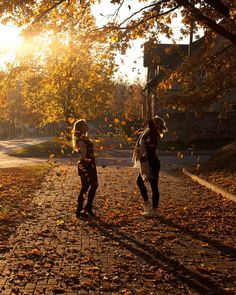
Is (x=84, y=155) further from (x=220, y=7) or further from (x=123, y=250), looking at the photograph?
(x=220, y=7)

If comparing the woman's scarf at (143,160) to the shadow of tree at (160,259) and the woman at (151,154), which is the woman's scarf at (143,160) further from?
the shadow of tree at (160,259)

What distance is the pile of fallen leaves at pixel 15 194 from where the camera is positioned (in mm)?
8389

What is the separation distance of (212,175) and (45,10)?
26.3 ft

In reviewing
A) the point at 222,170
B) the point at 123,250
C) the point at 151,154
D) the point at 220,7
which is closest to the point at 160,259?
the point at 123,250

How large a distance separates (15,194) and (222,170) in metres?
6.90

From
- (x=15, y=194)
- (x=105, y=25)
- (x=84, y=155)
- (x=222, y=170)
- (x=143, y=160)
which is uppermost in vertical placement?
(x=105, y=25)

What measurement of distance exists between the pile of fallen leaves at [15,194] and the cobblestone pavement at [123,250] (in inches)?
10.3

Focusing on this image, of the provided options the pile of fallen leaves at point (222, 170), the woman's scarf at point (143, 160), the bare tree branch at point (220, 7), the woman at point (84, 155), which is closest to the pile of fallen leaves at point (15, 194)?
the woman at point (84, 155)

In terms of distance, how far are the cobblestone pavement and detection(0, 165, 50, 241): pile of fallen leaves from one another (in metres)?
0.26

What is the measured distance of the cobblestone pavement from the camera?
195 inches

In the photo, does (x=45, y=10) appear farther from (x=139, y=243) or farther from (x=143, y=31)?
(x=139, y=243)

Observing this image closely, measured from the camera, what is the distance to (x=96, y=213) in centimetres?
915

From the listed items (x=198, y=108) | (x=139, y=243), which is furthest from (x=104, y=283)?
(x=198, y=108)

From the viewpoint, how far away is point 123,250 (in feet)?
20.9
